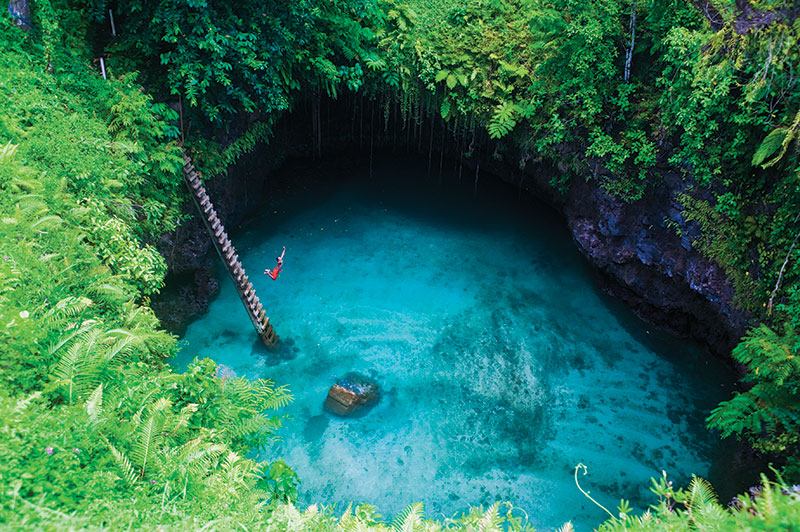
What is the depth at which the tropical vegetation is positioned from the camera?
4.21m

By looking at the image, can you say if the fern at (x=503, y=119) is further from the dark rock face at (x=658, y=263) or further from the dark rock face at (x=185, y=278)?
the dark rock face at (x=185, y=278)

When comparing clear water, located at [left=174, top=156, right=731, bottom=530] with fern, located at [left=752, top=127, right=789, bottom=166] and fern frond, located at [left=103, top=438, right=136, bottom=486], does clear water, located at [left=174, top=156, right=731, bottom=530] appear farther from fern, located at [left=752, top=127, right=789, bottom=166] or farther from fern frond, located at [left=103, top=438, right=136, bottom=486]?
fern, located at [left=752, top=127, right=789, bottom=166]

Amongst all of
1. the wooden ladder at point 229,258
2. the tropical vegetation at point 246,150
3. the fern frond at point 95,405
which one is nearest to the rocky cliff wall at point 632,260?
the tropical vegetation at point 246,150

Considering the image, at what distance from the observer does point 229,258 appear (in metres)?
10.0

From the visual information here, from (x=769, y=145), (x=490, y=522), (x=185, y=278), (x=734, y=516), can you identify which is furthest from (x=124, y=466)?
(x=769, y=145)

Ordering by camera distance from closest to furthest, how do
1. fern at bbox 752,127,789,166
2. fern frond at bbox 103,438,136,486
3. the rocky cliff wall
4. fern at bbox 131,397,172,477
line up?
fern frond at bbox 103,438,136,486 < fern at bbox 131,397,172,477 < fern at bbox 752,127,789,166 < the rocky cliff wall

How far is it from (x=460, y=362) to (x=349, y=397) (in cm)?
256

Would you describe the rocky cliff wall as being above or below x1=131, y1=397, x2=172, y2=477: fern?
below

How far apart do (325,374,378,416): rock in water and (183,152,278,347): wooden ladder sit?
1993 millimetres

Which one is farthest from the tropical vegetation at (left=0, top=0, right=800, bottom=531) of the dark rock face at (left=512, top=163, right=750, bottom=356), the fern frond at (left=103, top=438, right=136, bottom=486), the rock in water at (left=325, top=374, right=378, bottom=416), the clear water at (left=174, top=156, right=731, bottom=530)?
the rock in water at (left=325, top=374, right=378, bottom=416)

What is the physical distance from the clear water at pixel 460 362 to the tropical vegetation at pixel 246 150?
916 mm

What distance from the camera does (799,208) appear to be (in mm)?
8195

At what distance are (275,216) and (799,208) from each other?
12.1 m

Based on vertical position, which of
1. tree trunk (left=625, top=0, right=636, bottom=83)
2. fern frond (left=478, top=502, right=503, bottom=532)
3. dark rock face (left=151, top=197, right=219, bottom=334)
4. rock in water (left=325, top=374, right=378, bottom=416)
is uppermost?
tree trunk (left=625, top=0, right=636, bottom=83)
